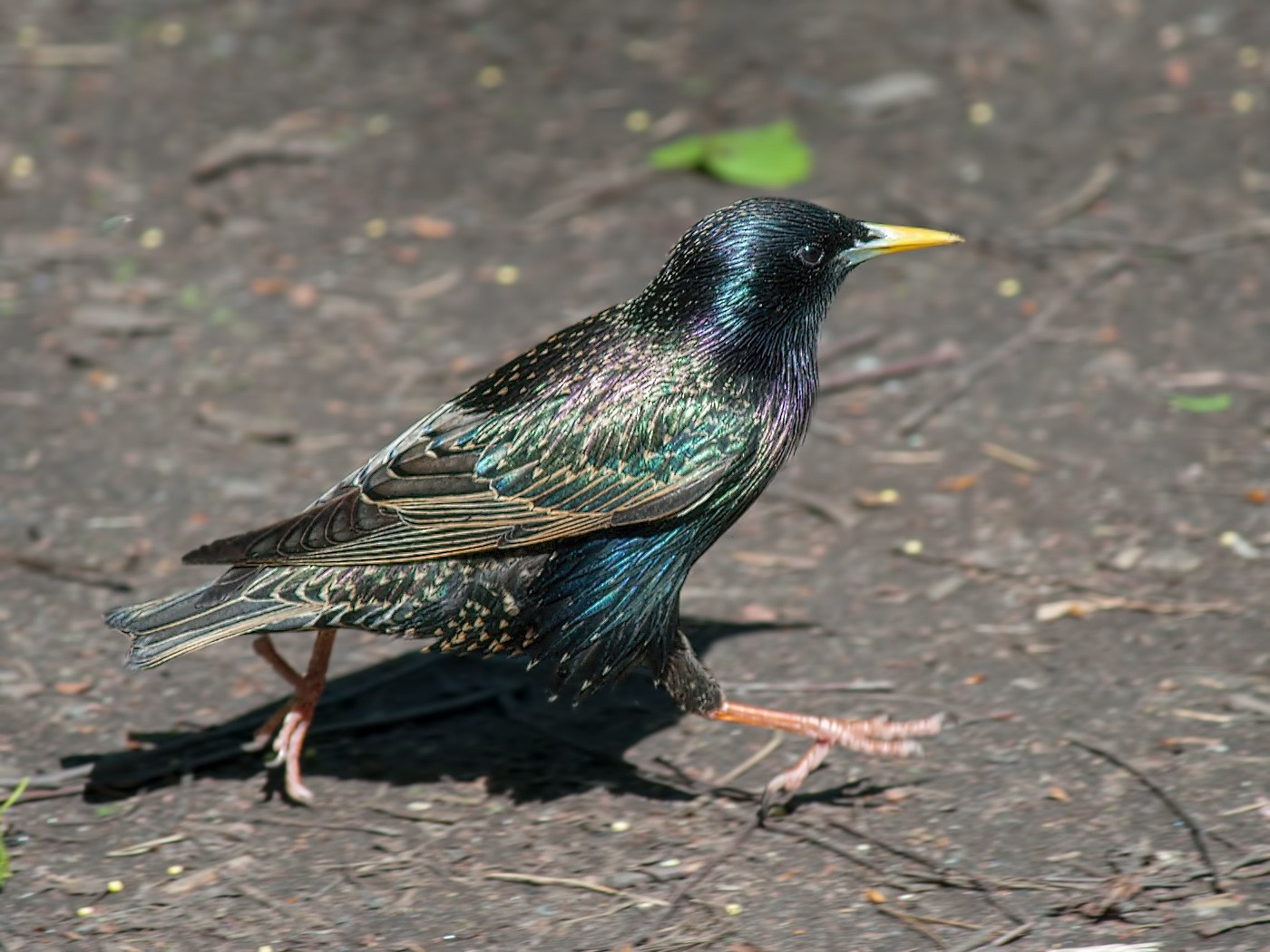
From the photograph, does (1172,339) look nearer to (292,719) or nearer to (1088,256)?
(1088,256)

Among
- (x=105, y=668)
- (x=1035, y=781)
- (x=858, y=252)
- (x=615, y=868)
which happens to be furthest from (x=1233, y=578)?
(x=105, y=668)

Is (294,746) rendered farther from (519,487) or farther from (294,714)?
(519,487)

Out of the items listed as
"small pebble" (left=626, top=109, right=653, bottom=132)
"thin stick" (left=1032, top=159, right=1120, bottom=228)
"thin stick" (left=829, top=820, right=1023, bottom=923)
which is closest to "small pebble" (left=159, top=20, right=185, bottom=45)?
"small pebble" (left=626, top=109, right=653, bottom=132)

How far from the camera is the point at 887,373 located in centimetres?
558

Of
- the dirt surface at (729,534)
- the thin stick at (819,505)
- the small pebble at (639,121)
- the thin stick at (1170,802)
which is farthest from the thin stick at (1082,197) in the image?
the thin stick at (1170,802)

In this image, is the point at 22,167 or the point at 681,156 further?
the point at 22,167

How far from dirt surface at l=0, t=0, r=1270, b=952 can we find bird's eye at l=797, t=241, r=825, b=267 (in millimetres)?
1107

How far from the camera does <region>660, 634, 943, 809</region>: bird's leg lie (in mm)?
3809

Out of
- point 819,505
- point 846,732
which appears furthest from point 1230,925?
point 819,505

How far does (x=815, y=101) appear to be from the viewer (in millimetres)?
7000

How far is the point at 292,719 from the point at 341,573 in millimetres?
395

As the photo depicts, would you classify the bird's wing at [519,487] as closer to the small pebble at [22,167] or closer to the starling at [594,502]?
the starling at [594,502]

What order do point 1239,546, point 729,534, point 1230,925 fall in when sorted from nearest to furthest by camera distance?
point 1230,925 → point 1239,546 → point 729,534

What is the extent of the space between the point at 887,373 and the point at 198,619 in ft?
8.75
